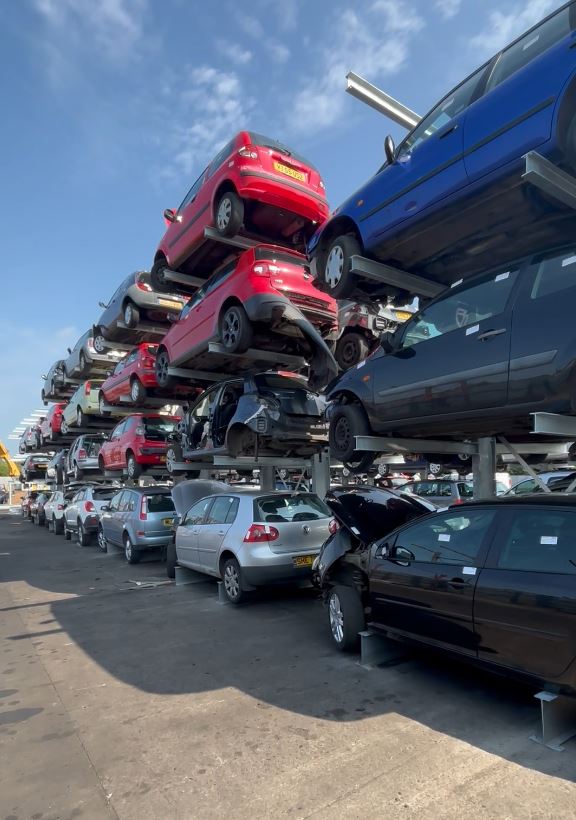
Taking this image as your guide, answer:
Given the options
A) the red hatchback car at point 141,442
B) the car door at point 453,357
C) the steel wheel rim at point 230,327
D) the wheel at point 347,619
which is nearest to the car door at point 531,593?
the car door at point 453,357

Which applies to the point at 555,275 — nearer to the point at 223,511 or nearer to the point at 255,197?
the point at 255,197

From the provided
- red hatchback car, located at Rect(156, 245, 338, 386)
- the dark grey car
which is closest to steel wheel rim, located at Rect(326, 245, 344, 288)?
red hatchback car, located at Rect(156, 245, 338, 386)

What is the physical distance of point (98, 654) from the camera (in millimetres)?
5141

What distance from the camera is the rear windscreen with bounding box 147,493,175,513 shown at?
34.0 ft

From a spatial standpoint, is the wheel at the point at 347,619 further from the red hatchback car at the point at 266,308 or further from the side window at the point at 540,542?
the red hatchback car at the point at 266,308

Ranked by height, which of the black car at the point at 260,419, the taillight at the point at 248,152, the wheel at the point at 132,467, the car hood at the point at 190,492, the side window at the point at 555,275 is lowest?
the car hood at the point at 190,492

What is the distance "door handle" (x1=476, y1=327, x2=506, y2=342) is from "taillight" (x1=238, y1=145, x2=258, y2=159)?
191 inches

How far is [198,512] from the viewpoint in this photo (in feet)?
26.4

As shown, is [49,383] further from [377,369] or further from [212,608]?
[377,369]

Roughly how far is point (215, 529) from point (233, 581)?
0.79m

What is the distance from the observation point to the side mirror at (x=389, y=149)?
5.30m

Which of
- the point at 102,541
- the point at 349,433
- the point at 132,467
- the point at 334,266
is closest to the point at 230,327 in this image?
the point at 334,266

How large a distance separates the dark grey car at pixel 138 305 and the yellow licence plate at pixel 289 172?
5.02m

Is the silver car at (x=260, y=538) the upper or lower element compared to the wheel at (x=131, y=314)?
lower
